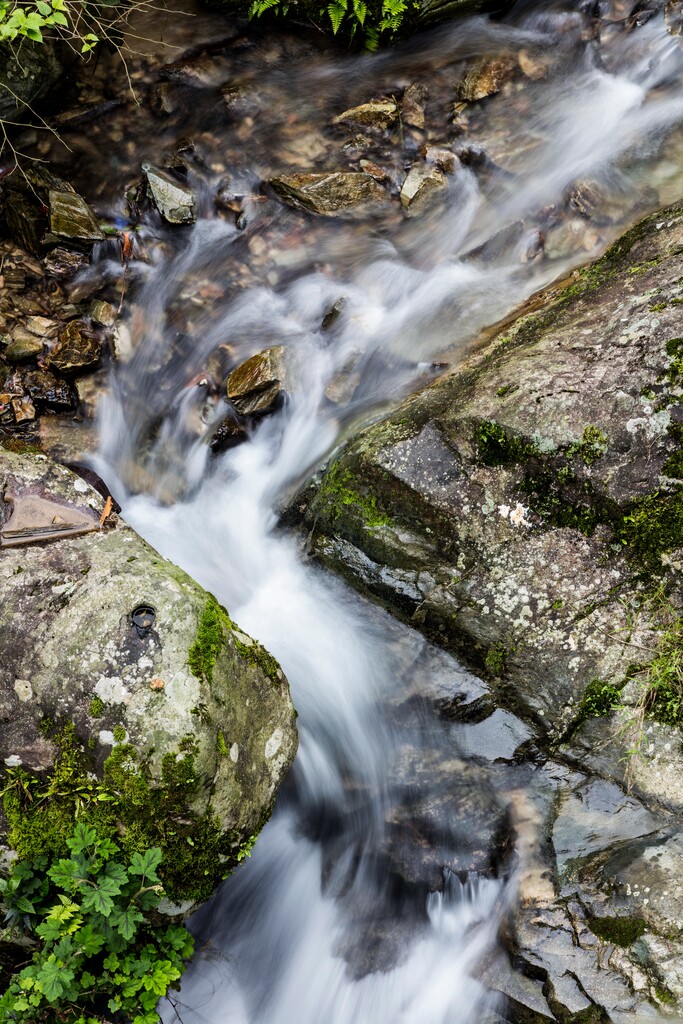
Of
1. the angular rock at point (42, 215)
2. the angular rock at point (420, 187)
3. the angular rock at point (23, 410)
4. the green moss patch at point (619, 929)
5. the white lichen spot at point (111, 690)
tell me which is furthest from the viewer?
the angular rock at point (420, 187)

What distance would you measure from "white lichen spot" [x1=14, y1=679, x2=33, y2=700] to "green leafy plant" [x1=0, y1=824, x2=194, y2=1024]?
0.65 m

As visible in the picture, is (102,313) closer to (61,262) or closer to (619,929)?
(61,262)

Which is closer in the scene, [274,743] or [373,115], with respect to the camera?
[274,743]

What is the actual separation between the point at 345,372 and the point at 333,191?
5.98ft

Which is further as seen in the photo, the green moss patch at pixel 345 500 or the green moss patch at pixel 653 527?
the green moss patch at pixel 345 500

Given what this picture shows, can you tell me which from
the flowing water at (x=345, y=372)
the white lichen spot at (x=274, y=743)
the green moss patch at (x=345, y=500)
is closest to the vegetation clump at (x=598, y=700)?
the flowing water at (x=345, y=372)

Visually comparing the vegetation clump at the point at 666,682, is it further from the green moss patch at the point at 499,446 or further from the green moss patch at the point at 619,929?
the green moss patch at the point at 499,446

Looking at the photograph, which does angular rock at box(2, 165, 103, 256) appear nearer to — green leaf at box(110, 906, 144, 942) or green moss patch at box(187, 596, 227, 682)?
→ green moss patch at box(187, 596, 227, 682)

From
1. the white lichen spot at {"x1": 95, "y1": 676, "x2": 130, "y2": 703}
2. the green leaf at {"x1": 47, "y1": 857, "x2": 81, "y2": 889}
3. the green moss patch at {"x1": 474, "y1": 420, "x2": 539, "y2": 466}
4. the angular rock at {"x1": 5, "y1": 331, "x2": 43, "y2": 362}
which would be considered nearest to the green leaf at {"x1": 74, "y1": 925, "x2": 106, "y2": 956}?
the green leaf at {"x1": 47, "y1": 857, "x2": 81, "y2": 889}

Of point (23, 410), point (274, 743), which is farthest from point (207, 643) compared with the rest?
point (23, 410)

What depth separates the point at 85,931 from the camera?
3.06 meters

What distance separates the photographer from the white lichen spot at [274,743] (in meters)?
3.64

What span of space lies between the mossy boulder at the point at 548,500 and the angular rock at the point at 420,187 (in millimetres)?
2293

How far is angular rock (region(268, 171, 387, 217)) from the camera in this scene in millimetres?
6184
